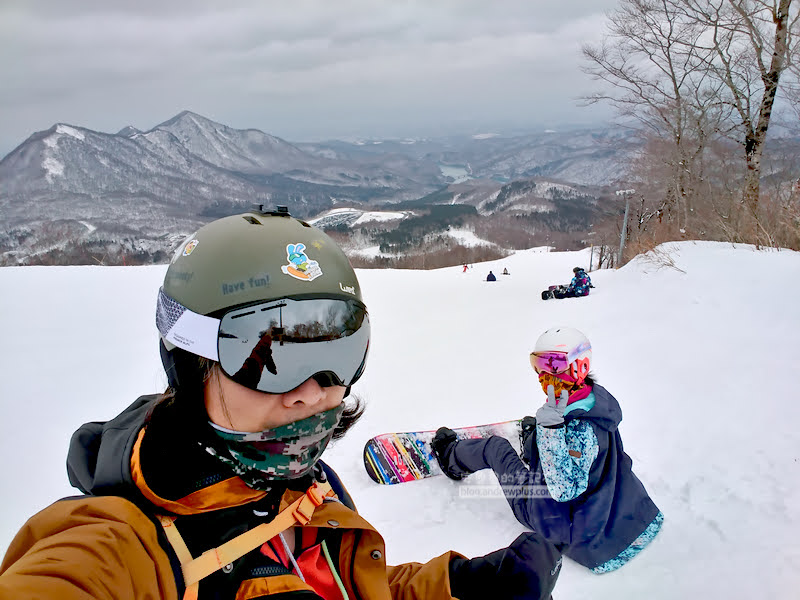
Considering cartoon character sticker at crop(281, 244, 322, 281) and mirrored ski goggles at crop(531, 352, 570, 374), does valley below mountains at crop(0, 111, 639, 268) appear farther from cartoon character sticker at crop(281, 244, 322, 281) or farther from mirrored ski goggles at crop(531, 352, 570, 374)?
mirrored ski goggles at crop(531, 352, 570, 374)

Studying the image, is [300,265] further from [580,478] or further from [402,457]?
[402,457]

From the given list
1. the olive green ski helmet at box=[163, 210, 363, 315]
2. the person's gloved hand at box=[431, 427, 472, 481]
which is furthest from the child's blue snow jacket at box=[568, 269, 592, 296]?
the olive green ski helmet at box=[163, 210, 363, 315]

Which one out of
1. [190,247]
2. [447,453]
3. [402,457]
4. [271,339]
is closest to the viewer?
[271,339]

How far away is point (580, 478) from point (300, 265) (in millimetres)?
2224

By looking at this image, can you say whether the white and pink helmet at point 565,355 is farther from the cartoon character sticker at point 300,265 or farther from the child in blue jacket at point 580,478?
the cartoon character sticker at point 300,265

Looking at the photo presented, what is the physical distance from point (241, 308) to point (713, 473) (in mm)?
3879

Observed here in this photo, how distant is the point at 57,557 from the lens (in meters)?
0.84

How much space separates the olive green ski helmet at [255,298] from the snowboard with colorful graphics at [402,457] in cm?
261

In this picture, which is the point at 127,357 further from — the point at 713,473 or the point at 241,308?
the point at 713,473

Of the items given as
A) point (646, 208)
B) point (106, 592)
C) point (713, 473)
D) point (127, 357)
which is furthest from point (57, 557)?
point (646, 208)

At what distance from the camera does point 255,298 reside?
4.04ft

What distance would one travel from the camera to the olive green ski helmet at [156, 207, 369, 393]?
1231mm

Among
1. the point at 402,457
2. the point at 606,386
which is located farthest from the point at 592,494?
the point at 606,386

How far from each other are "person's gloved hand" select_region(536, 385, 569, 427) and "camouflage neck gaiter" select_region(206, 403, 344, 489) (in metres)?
1.90
